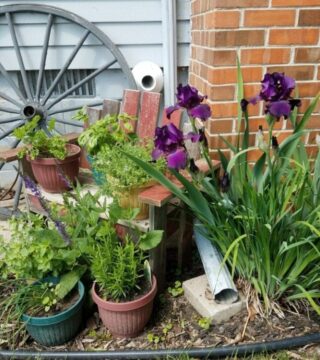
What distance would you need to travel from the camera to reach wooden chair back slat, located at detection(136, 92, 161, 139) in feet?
7.04

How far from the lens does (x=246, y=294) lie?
1.59m

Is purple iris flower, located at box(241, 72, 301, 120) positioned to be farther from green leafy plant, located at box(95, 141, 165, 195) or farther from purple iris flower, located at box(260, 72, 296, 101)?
green leafy plant, located at box(95, 141, 165, 195)

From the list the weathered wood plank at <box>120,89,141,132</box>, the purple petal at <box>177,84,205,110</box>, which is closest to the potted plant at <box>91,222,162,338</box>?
the purple petal at <box>177,84,205,110</box>

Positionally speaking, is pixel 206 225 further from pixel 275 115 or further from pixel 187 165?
pixel 275 115

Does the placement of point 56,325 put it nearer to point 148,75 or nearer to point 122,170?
point 122,170

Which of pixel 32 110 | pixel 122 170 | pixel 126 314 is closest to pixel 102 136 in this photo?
pixel 122 170

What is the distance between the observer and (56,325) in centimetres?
150

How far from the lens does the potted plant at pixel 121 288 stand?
1.49 metres

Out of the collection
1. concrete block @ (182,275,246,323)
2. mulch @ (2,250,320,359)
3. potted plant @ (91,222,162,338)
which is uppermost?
potted plant @ (91,222,162,338)

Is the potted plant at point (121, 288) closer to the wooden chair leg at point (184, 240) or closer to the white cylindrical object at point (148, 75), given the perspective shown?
the wooden chair leg at point (184, 240)

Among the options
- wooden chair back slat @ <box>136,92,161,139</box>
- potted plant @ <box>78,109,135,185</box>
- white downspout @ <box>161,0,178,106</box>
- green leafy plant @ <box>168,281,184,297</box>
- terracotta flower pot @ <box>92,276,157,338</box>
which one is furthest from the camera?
white downspout @ <box>161,0,178,106</box>

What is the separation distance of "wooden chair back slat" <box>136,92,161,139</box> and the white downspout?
1.62 feet

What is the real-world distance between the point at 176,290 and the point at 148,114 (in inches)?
41.2

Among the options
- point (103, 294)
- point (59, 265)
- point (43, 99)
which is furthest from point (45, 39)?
point (103, 294)
